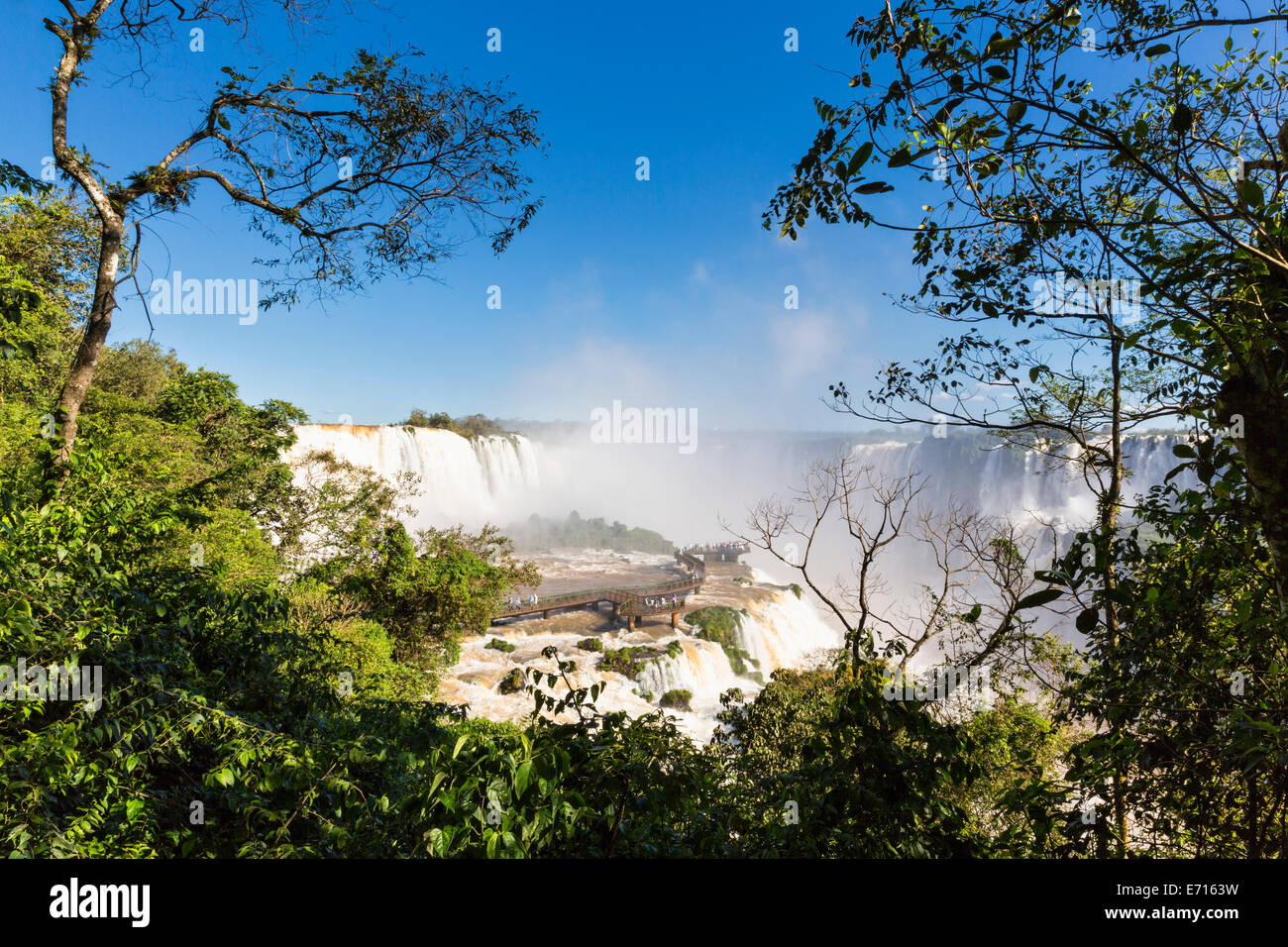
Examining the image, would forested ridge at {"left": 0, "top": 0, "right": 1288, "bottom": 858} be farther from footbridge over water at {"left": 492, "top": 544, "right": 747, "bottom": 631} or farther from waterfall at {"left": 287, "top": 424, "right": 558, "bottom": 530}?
footbridge over water at {"left": 492, "top": 544, "right": 747, "bottom": 631}

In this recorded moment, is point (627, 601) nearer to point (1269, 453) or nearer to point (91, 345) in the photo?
point (91, 345)

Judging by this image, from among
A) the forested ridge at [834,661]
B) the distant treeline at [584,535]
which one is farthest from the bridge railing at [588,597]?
the distant treeline at [584,535]

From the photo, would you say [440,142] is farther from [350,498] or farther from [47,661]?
[350,498]

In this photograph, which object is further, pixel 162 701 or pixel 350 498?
pixel 350 498

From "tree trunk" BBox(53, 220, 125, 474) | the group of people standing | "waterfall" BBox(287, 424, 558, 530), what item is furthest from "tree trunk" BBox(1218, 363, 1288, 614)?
the group of people standing

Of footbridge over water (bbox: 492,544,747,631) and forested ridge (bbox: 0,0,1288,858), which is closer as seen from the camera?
forested ridge (bbox: 0,0,1288,858)

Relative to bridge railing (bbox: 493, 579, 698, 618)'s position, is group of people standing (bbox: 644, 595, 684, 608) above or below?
below

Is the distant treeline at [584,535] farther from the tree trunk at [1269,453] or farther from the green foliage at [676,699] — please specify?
the tree trunk at [1269,453]
